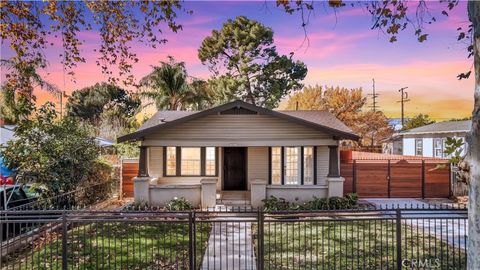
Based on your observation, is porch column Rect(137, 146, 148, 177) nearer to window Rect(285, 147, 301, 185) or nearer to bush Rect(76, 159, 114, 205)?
bush Rect(76, 159, 114, 205)

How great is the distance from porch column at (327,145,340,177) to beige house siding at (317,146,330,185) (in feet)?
3.69

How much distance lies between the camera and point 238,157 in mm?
16828

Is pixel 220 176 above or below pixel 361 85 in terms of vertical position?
below

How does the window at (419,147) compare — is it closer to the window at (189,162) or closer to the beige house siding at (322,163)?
the beige house siding at (322,163)

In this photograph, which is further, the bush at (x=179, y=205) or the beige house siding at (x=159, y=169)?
the beige house siding at (x=159, y=169)

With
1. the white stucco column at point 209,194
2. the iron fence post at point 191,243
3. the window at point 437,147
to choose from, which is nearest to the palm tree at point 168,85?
the white stucco column at point 209,194

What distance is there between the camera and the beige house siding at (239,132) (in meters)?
14.7

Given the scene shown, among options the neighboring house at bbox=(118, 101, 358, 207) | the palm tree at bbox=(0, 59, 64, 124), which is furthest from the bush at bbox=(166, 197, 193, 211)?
the palm tree at bbox=(0, 59, 64, 124)

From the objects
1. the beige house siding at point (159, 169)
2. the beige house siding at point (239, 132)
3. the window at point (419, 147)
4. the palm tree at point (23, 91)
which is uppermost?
the palm tree at point (23, 91)

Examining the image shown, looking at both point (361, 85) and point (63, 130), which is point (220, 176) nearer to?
point (63, 130)

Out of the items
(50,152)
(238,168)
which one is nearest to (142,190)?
(50,152)

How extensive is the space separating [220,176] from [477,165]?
511 inches

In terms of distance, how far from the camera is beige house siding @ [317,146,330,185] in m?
15.8

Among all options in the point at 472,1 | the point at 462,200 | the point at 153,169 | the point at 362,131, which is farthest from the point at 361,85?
the point at 472,1
